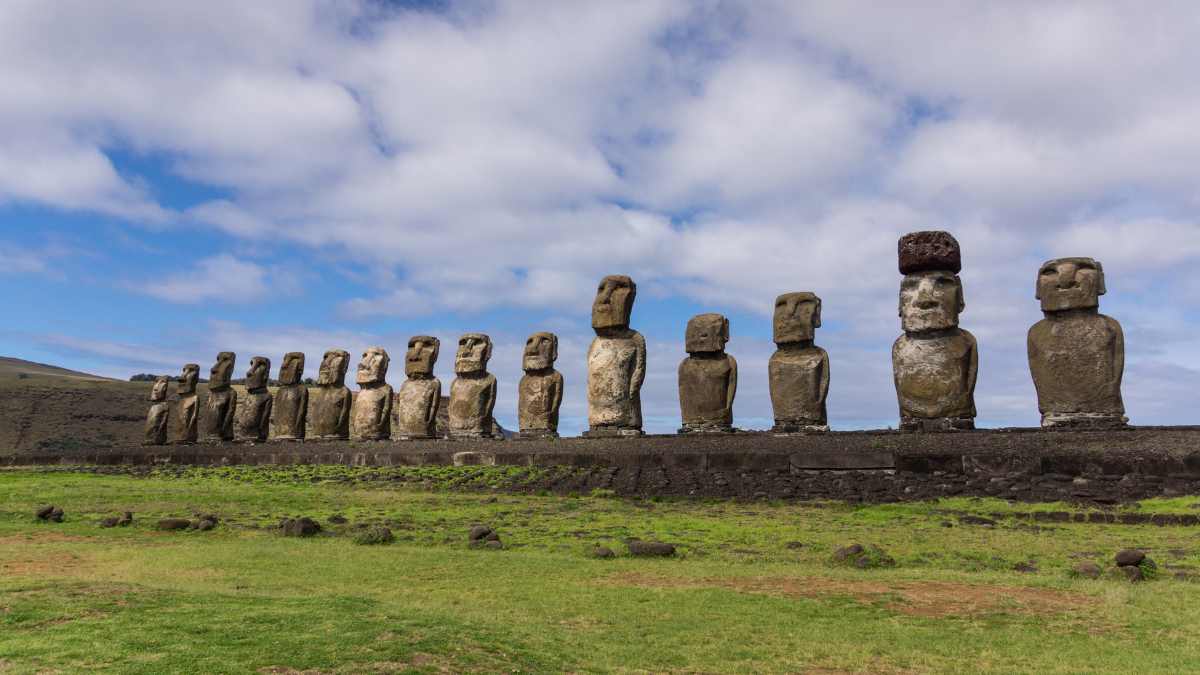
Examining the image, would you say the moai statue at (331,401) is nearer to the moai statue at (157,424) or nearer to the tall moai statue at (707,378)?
the moai statue at (157,424)

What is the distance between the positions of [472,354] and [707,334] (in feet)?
19.4

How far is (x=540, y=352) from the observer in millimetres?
18047

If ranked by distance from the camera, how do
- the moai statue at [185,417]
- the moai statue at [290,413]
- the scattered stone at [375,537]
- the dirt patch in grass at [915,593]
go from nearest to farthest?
the dirt patch in grass at [915,593] < the scattered stone at [375,537] < the moai statue at [290,413] < the moai statue at [185,417]

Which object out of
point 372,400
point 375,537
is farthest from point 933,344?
point 372,400

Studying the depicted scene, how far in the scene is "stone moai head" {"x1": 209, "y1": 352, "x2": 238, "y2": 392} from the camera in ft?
80.9

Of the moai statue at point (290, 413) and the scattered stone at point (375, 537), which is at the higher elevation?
the moai statue at point (290, 413)

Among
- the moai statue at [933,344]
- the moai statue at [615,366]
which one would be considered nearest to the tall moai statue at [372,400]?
the moai statue at [615,366]

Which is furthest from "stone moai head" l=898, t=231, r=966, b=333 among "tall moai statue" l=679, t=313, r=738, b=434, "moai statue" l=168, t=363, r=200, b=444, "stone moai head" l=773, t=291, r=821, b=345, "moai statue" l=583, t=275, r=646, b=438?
"moai statue" l=168, t=363, r=200, b=444

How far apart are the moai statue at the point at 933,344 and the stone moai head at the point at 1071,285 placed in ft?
3.97

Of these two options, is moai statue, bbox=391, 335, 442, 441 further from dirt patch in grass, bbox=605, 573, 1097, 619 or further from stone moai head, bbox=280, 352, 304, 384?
dirt patch in grass, bbox=605, 573, 1097, 619

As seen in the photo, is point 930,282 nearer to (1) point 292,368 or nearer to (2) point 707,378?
(2) point 707,378

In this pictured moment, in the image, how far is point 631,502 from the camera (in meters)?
11.6

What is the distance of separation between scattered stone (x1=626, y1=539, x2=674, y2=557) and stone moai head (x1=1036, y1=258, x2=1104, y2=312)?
320 inches

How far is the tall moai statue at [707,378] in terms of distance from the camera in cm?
1528
